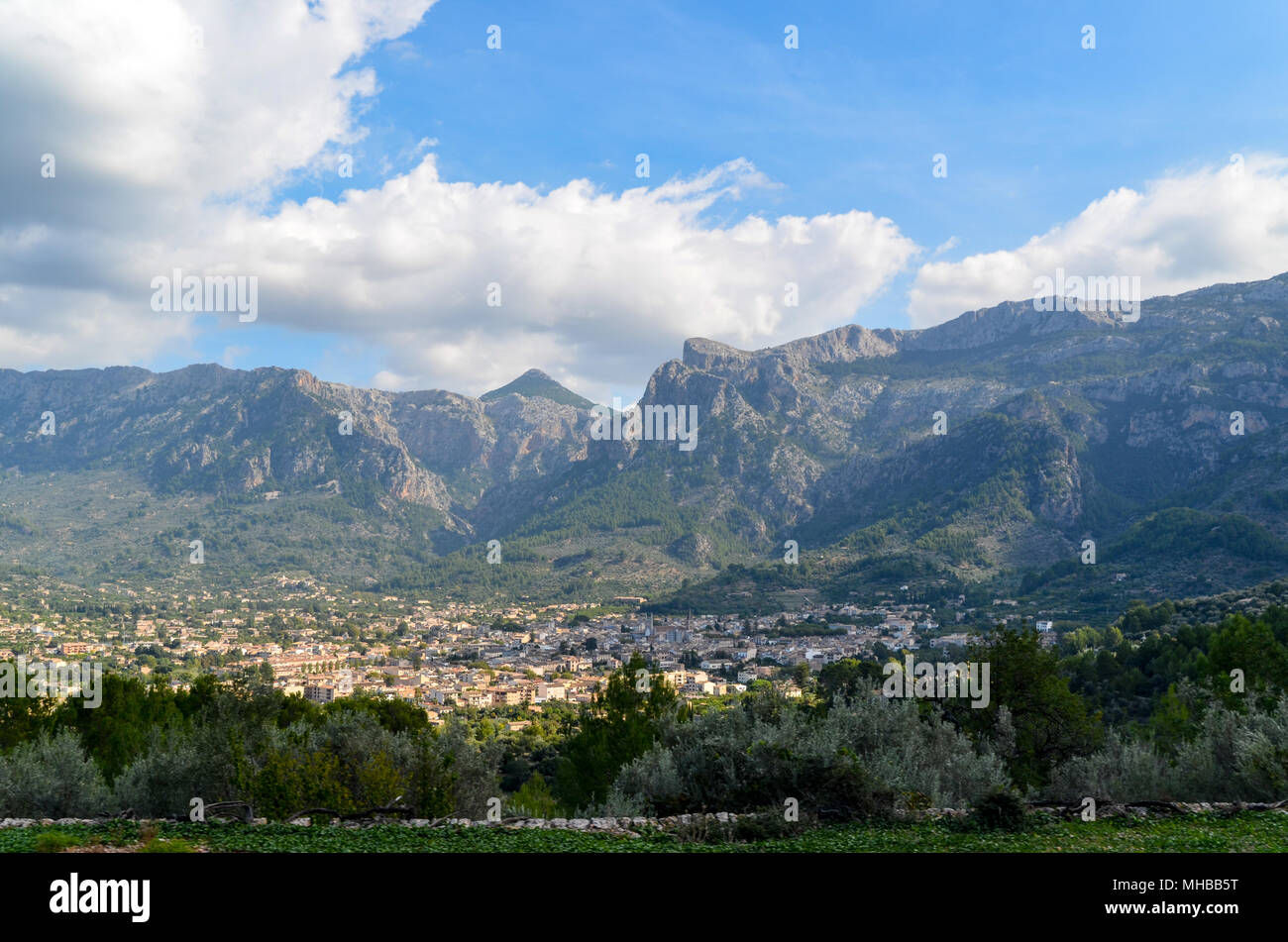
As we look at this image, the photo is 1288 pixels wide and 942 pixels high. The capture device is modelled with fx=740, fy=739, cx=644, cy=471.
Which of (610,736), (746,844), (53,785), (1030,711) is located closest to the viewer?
(746,844)

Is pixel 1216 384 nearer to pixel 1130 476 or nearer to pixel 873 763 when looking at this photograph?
pixel 1130 476

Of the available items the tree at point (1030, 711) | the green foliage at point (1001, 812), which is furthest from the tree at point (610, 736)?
the green foliage at point (1001, 812)

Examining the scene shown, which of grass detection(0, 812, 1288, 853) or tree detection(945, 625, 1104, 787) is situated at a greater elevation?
grass detection(0, 812, 1288, 853)

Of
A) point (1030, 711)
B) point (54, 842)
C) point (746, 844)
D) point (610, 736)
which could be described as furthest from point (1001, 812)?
point (610, 736)

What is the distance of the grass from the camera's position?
28.7 ft

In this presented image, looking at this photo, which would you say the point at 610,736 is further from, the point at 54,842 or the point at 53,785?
the point at 54,842

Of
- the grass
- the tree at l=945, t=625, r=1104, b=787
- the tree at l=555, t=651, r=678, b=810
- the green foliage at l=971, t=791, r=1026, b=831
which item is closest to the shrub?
the grass

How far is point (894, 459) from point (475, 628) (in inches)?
4148

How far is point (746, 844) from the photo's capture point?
926 centimetres

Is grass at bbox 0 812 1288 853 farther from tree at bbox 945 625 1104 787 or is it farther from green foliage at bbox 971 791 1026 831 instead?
tree at bbox 945 625 1104 787

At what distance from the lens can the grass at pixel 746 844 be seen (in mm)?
8758

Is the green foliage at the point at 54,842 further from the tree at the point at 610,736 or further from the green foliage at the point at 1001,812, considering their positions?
the tree at the point at 610,736
